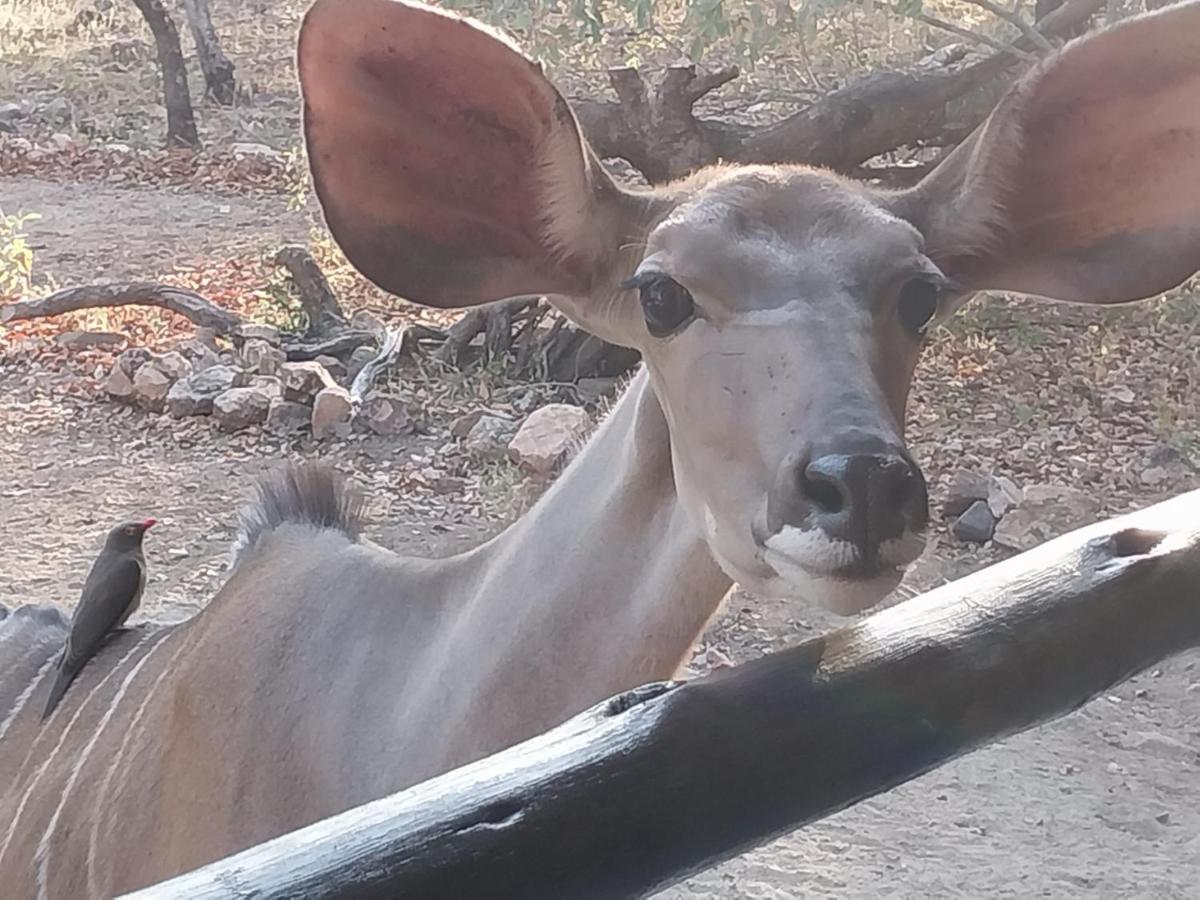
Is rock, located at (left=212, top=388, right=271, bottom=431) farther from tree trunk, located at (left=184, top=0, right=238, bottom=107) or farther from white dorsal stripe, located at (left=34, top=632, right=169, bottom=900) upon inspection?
tree trunk, located at (left=184, top=0, right=238, bottom=107)

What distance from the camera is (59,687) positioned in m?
1.88

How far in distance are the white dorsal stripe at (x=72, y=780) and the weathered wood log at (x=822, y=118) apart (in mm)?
2309

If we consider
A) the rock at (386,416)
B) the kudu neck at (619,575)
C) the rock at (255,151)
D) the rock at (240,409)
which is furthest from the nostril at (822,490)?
the rock at (255,151)

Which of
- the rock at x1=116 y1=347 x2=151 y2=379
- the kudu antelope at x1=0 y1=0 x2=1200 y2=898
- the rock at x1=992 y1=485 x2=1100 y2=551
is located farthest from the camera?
Answer: the rock at x1=116 y1=347 x2=151 y2=379

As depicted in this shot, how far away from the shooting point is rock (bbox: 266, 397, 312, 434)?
13.3 ft

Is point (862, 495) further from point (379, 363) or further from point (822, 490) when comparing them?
point (379, 363)

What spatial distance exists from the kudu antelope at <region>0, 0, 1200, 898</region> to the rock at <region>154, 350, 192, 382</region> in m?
2.82

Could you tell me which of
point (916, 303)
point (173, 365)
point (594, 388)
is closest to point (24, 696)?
point (916, 303)

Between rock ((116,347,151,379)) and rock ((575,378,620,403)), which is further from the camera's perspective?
rock ((116,347,151,379))

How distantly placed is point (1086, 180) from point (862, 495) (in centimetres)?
53

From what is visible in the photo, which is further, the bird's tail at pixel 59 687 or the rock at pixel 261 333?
the rock at pixel 261 333

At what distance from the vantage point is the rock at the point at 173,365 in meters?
4.28

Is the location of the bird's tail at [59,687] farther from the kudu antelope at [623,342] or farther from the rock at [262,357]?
the rock at [262,357]

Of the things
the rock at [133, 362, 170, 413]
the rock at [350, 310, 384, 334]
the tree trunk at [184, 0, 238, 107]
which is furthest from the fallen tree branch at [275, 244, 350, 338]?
the tree trunk at [184, 0, 238, 107]
